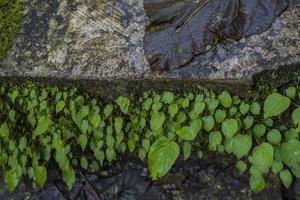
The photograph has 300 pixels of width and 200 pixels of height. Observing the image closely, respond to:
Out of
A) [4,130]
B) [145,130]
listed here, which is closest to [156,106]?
[145,130]

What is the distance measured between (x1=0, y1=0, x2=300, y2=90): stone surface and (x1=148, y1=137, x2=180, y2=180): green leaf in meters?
0.30

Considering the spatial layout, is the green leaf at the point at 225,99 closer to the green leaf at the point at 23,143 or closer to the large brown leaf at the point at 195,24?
the large brown leaf at the point at 195,24

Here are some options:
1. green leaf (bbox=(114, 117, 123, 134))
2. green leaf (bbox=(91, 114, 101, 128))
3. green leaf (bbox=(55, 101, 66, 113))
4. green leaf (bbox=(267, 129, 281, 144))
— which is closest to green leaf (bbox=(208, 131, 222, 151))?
green leaf (bbox=(267, 129, 281, 144))

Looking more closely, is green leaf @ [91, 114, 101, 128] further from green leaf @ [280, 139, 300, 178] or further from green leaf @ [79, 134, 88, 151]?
green leaf @ [280, 139, 300, 178]

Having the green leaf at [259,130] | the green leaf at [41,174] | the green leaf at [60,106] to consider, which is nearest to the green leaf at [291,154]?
the green leaf at [259,130]

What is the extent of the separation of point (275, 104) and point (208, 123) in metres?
0.30

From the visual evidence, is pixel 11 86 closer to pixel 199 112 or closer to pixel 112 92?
pixel 112 92

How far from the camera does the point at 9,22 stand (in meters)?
2.59

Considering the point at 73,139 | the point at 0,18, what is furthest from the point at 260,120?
the point at 0,18

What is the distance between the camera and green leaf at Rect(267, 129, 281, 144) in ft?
6.72

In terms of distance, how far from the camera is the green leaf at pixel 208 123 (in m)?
2.13

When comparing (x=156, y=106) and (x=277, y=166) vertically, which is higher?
(x=156, y=106)

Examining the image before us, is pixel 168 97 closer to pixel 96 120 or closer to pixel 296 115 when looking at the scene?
pixel 96 120

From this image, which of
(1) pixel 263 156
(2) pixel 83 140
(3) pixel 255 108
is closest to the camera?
(1) pixel 263 156
